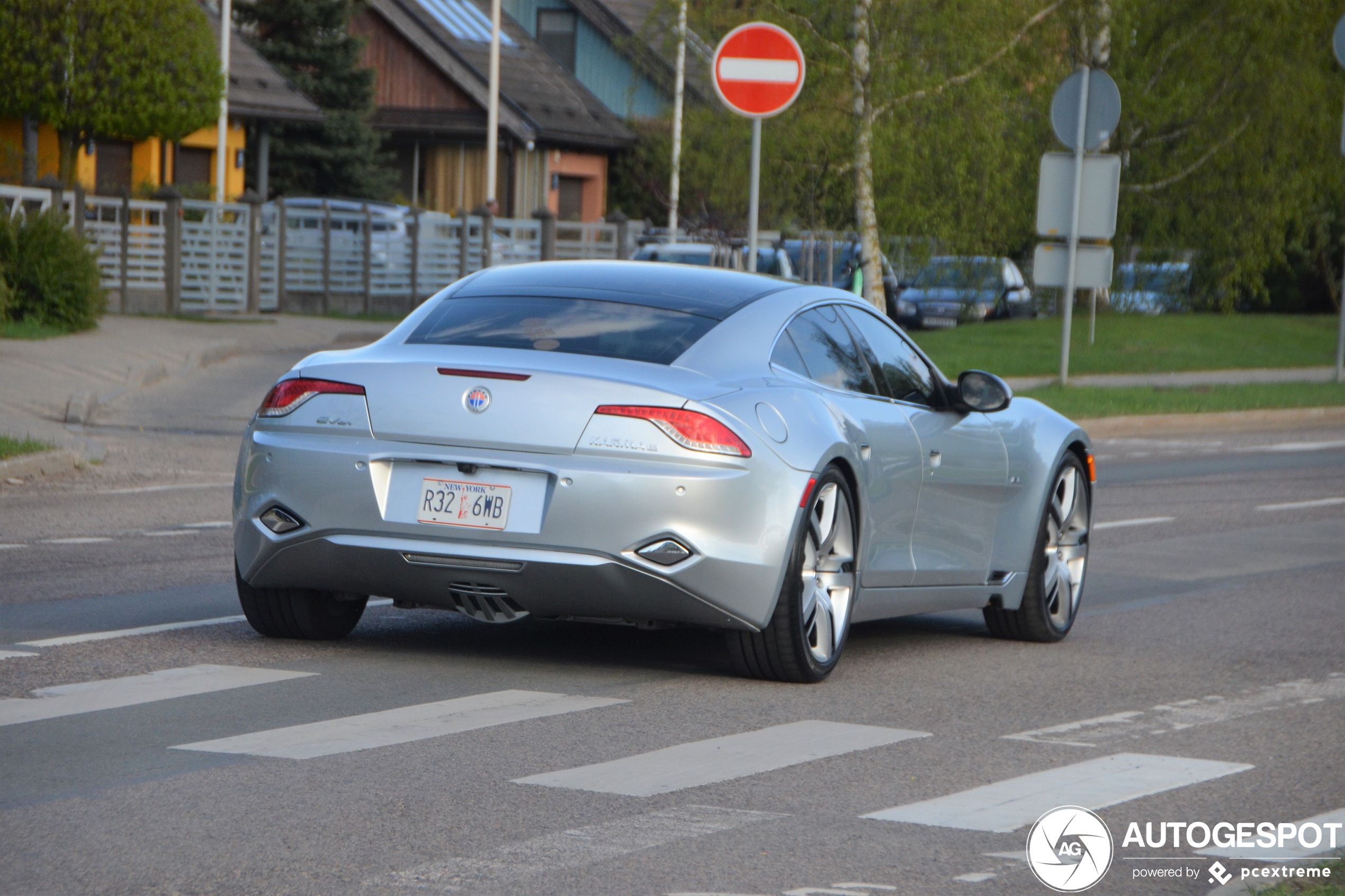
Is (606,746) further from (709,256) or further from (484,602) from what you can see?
(709,256)

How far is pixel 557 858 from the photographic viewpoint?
472cm

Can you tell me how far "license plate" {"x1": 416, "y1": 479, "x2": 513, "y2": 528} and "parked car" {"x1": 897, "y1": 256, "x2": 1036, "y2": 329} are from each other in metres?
27.4

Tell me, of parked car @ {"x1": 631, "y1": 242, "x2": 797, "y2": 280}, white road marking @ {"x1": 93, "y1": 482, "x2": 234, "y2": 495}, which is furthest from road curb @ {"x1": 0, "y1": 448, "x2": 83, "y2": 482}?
parked car @ {"x1": 631, "y1": 242, "x2": 797, "y2": 280}

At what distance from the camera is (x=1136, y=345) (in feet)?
103

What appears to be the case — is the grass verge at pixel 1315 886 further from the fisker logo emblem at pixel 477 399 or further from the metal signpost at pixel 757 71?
the metal signpost at pixel 757 71

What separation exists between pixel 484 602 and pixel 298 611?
975 millimetres

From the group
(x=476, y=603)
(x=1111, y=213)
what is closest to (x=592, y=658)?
(x=476, y=603)

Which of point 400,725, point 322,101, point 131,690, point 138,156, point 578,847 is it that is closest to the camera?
point 578,847

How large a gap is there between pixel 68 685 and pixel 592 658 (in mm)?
1867

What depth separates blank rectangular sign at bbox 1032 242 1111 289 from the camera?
2117cm

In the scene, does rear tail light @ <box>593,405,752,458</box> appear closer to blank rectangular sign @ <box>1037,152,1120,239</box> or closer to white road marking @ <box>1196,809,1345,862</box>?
white road marking @ <box>1196,809,1345,862</box>

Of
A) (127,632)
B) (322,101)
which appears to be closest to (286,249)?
(322,101)

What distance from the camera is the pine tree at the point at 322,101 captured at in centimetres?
5059

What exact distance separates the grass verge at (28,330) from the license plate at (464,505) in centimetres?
1621
